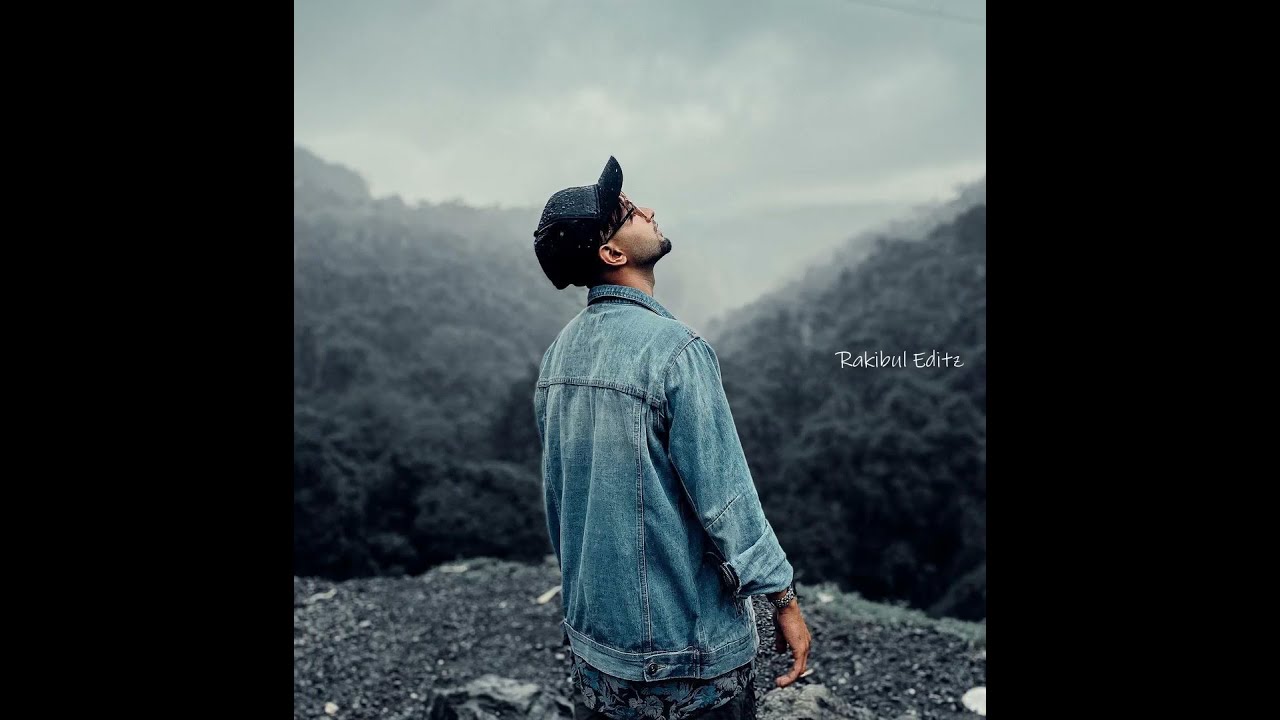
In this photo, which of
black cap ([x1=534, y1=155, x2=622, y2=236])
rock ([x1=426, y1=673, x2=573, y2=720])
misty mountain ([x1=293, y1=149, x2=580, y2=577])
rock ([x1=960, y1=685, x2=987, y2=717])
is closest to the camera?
black cap ([x1=534, y1=155, x2=622, y2=236])

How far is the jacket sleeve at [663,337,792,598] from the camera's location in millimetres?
1369

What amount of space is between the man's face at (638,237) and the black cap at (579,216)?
0.03m

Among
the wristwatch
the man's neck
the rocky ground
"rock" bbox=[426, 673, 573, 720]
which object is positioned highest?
the man's neck

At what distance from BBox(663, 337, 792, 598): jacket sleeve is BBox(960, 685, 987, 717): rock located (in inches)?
84.2

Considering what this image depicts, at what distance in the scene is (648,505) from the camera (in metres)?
1.42

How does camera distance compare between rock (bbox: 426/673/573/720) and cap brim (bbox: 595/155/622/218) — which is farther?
rock (bbox: 426/673/573/720)

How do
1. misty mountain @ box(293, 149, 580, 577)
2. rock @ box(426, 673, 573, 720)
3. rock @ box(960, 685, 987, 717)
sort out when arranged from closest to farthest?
rock @ box(426, 673, 573, 720) < rock @ box(960, 685, 987, 717) < misty mountain @ box(293, 149, 580, 577)

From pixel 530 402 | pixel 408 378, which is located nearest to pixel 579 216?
pixel 530 402

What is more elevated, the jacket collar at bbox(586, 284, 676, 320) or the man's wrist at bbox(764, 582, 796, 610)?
the jacket collar at bbox(586, 284, 676, 320)

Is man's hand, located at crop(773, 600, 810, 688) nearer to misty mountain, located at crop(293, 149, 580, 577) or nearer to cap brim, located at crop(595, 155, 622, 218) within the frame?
cap brim, located at crop(595, 155, 622, 218)

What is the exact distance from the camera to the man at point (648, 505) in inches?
54.9

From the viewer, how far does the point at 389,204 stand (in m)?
12.3

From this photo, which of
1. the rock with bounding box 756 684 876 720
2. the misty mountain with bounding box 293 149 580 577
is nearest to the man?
the rock with bounding box 756 684 876 720

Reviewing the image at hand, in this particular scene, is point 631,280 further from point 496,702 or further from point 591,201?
point 496,702
